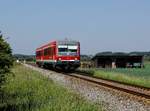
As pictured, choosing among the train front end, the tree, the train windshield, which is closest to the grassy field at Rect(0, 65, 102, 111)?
the tree

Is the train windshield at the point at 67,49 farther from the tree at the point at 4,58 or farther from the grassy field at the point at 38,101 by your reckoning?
the tree at the point at 4,58

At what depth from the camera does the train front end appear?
41.8m

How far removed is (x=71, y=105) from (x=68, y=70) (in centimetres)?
3266

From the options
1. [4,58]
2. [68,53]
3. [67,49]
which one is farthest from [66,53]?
[4,58]

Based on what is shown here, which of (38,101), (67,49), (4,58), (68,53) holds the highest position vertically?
(67,49)

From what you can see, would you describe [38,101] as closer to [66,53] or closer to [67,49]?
[66,53]

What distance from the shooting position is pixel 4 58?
13812 mm

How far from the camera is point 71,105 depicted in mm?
13688

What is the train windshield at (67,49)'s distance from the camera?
4203 centimetres

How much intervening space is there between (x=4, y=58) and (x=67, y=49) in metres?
28.5

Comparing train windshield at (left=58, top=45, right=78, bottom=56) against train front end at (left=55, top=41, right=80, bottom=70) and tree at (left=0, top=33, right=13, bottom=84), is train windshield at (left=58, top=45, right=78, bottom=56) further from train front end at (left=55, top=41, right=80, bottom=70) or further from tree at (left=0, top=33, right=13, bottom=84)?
tree at (left=0, top=33, right=13, bottom=84)

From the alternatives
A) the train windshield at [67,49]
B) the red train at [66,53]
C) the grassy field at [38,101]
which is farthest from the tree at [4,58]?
the train windshield at [67,49]

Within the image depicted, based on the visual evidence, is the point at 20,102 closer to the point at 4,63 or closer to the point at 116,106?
the point at 4,63

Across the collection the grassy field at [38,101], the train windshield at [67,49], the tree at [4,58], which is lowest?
the grassy field at [38,101]
